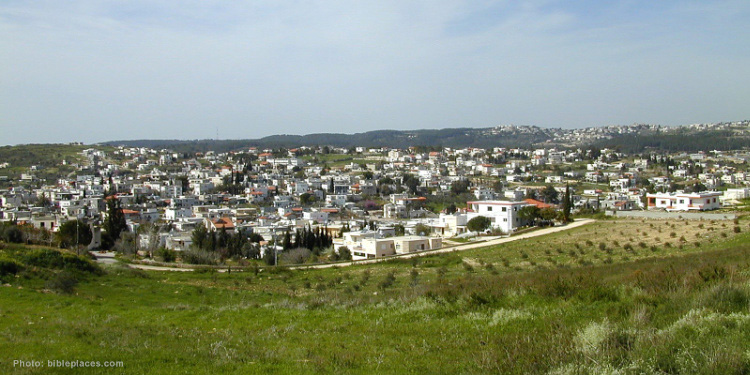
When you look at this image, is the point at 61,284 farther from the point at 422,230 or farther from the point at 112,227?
the point at 422,230

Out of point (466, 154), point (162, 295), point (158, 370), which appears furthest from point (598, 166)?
point (158, 370)

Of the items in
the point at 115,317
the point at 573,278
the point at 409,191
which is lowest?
the point at 409,191

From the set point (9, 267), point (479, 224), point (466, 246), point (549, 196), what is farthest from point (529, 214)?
point (549, 196)

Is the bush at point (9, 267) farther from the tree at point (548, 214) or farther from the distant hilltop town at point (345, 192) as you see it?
the tree at point (548, 214)

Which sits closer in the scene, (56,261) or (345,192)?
(56,261)

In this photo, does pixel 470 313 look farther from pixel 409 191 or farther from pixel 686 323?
pixel 409 191

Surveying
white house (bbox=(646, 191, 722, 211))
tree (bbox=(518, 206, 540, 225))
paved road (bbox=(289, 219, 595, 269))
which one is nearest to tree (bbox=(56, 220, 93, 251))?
paved road (bbox=(289, 219, 595, 269))

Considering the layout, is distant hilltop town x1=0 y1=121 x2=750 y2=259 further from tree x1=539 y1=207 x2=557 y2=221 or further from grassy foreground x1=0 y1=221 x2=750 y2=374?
grassy foreground x1=0 y1=221 x2=750 y2=374
